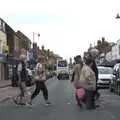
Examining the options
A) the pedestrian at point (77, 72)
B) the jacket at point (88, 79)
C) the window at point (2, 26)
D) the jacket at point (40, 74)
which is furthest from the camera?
the window at point (2, 26)

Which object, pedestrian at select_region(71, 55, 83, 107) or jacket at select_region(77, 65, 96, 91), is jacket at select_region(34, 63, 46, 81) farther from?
jacket at select_region(77, 65, 96, 91)

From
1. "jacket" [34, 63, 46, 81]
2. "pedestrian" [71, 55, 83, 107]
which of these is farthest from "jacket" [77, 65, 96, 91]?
"jacket" [34, 63, 46, 81]

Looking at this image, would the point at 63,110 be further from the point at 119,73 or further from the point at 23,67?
the point at 119,73

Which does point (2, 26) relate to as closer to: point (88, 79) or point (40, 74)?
point (40, 74)

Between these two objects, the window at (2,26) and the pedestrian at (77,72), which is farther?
the window at (2,26)

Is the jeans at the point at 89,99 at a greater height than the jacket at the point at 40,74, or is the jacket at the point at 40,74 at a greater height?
the jacket at the point at 40,74

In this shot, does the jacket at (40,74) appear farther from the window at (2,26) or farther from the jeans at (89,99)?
the window at (2,26)

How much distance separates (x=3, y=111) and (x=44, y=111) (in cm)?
151

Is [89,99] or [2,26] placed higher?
[2,26]

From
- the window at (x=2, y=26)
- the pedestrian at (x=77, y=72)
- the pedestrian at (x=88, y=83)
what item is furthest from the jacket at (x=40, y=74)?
the window at (x=2, y=26)

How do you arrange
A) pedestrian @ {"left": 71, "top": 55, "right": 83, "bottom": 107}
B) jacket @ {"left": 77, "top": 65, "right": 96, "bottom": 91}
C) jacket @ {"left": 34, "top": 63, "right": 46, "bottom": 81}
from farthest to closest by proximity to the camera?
jacket @ {"left": 34, "top": 63, "right": 46, "bottom": 81} < pedestrian @ {"left": 71, "top": 55, "right": 83, "bottom": 107} < jacket @ {"left": 77, "top": 65, "right": 96, "bottom": 91}

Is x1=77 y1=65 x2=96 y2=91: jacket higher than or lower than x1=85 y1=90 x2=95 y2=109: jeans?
higher

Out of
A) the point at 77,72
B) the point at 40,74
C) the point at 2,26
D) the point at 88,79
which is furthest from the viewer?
the point at 2,26

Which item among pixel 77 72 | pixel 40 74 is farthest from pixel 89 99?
pixel 40 74
